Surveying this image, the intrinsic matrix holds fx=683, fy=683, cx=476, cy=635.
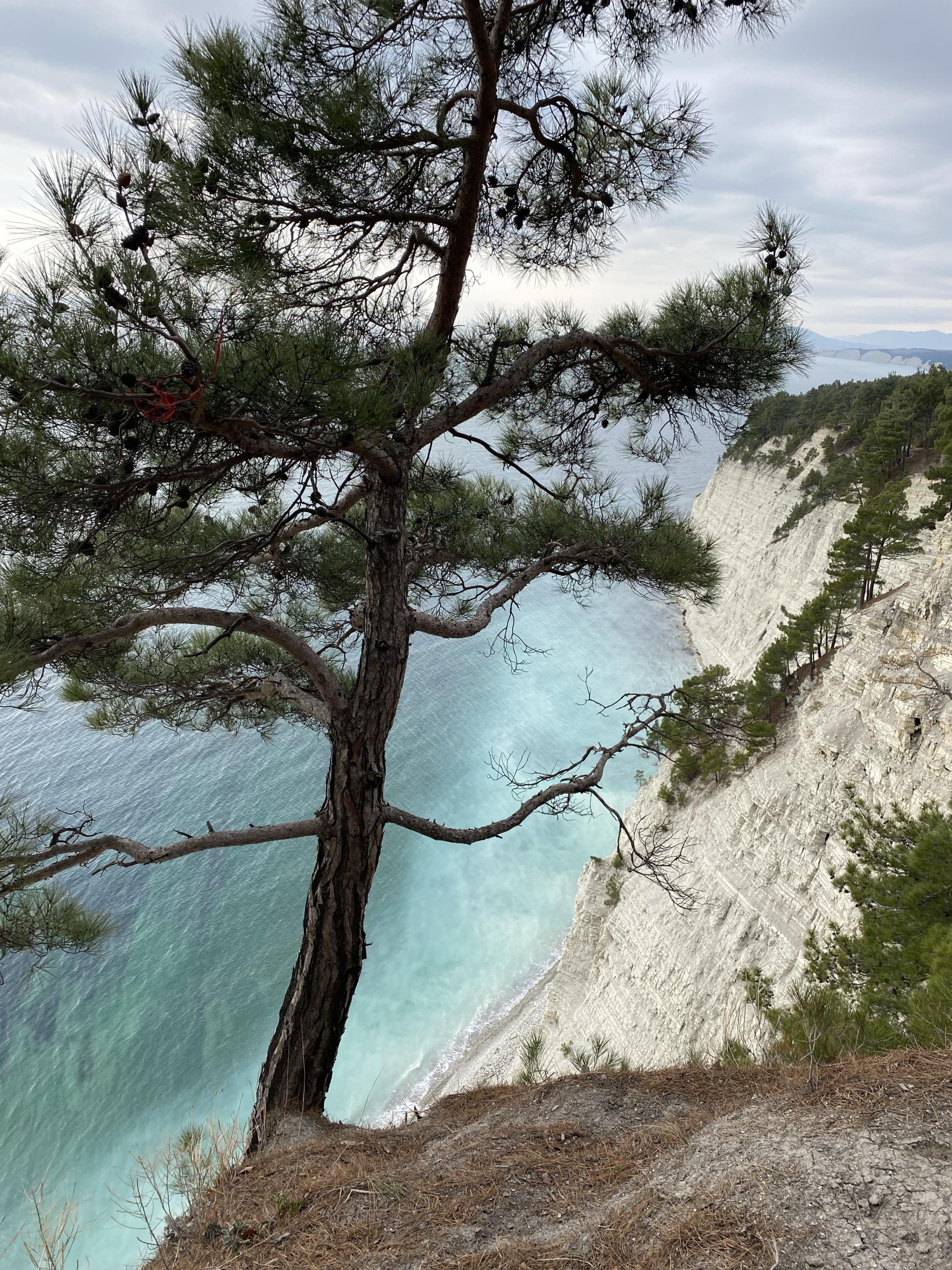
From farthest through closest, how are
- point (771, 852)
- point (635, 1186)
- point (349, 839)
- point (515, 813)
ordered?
point (771, 852) < point (515, 813) < point (349, 839) < point (635, 1186)

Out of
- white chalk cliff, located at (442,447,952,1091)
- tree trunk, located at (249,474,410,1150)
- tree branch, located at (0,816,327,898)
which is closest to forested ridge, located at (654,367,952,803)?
white chalk cliff, located at (442,447,952,1091)

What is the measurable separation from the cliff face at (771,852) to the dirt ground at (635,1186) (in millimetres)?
7128

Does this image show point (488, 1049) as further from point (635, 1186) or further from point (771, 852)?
point (635, 1186)

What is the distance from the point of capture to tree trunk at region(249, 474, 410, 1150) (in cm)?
295

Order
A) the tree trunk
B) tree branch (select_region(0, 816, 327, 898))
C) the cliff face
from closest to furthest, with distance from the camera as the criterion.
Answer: tree branch (select_region(0, 816, 327, 898)) → the tree trunk → the cliff face

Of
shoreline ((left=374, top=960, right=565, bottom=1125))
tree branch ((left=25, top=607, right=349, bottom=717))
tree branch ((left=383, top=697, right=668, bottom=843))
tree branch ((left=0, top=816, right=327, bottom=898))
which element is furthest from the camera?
shoreline ((left=374, top=960, right=565, bottom=1125))

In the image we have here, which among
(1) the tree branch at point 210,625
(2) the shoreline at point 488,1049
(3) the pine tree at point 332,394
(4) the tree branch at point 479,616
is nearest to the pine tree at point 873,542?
(2) the shoreline at point 488,1049

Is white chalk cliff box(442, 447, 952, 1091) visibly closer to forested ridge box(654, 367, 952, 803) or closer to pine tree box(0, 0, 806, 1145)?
forested ridge box(654, 367, 952, 803)

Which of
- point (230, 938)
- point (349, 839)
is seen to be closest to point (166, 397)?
point (349, 839)

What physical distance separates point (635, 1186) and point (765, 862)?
984 centimetres

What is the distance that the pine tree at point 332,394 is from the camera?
1943 millimetres

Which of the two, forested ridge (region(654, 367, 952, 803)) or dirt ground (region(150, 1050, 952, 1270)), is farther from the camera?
forested ridge (region(654, 367, 952, 803))

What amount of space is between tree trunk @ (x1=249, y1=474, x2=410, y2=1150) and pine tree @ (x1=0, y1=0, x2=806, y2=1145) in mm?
12

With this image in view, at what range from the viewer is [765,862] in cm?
1075
